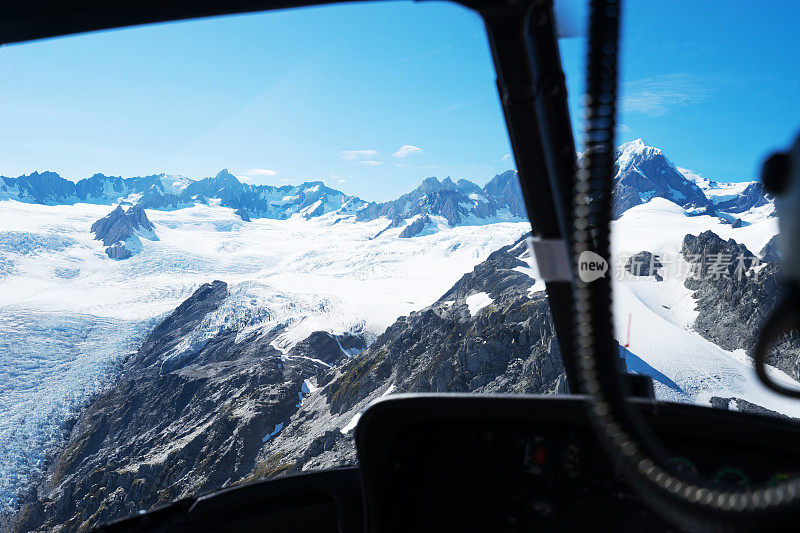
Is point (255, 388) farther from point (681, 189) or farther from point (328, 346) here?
point (681, 189)

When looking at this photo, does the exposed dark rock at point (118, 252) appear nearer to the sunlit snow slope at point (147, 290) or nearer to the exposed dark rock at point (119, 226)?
the sunlit snow slope at point (147, 290)

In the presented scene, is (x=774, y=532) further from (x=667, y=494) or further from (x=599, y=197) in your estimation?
(x=599, y=197)

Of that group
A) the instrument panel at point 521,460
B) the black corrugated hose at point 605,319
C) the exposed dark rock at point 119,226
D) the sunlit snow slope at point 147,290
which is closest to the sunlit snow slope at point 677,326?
the instrument panel at point 521,460

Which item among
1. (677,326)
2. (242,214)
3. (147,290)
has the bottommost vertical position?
(147,290)

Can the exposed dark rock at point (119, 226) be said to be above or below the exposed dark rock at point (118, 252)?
above

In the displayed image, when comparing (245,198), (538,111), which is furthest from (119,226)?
(538,111)

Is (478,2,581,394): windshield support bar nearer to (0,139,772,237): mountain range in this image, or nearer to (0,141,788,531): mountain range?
(0,141,788,531): mountain range
